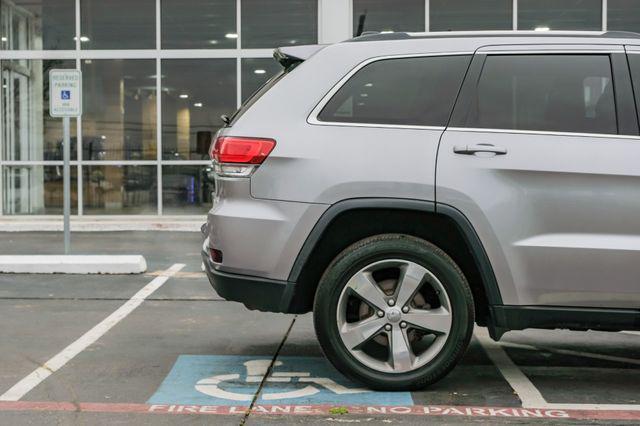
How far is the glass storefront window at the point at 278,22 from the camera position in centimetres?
1541

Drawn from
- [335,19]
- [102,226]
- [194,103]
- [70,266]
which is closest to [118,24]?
[194,103]

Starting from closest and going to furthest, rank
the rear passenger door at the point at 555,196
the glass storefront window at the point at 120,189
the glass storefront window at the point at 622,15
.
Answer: the rear passenger door at the point at 555,196, the glass storefront window at the point at 622,15, the glass storefront window at the point at 120,189

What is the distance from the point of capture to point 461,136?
14.6ft

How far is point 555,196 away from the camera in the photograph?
4.33m

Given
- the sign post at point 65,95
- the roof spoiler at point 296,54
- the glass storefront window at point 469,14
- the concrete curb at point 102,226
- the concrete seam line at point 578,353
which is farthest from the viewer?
the glass storefront window at point 469,14

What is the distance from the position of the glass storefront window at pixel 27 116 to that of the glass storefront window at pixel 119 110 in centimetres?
59

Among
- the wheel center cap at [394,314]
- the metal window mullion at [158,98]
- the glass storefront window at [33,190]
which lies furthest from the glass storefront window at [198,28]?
the wheel center cap at [394,314]

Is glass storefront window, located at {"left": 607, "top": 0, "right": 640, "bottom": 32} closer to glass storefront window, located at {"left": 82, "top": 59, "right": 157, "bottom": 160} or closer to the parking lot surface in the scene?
glass storefront window, located at {"left": 82, "top": 59, "right": 157, "bottom": 160}

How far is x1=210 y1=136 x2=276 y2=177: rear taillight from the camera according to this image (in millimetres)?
4504

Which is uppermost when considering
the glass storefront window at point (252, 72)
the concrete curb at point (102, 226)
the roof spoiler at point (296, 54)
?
the glass storefront window at point (252, 72)

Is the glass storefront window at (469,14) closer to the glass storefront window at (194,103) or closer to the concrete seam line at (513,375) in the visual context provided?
the glass storefront window at (194,103)

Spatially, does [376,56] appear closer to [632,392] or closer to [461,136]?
[461,136]

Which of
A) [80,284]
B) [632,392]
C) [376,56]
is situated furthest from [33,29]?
[632,392]

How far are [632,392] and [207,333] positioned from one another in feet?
10.2
